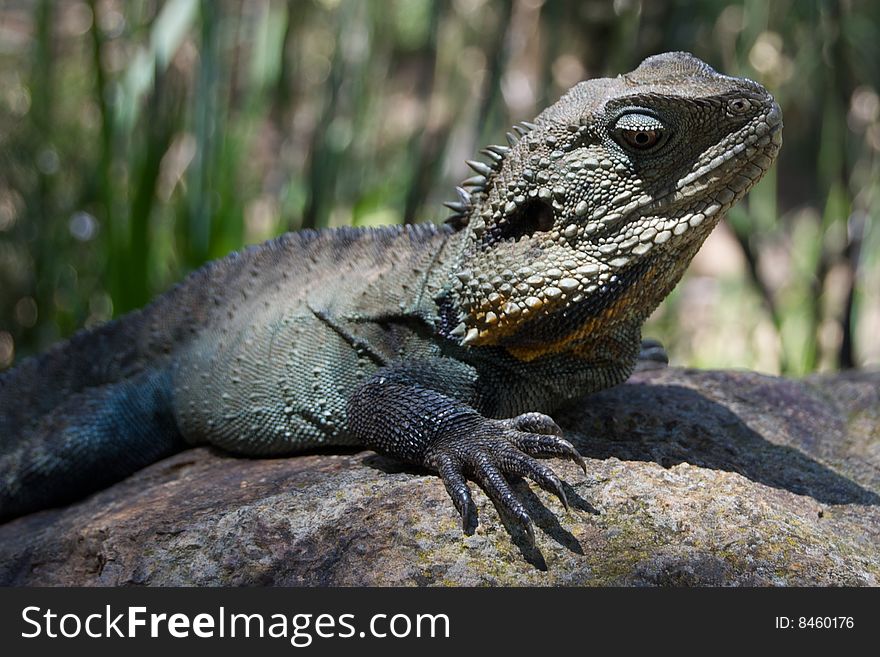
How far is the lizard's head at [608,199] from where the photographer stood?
341 centimetres

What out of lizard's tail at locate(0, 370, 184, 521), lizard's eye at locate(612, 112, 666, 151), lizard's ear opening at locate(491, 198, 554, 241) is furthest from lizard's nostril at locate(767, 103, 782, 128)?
lizard's tail at locate(0, 370, 184, 521)

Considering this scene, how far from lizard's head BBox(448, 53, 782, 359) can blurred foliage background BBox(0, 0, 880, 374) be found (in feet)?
11.7

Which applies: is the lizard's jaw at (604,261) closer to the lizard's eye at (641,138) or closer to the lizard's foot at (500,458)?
the lizard's eye at (641,138)

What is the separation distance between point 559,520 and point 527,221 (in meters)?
1.21

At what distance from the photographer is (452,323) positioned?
3.95 meters

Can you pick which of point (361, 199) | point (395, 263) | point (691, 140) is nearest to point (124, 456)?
point (395, 263)

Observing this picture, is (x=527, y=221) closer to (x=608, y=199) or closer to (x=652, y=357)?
(x=608, y=199)

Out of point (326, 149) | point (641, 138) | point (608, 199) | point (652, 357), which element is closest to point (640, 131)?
point (641, 138)

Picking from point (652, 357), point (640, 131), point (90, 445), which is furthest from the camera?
point (652, 357)

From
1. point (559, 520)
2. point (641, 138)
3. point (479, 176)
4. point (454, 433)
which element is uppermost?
point (641, 138)

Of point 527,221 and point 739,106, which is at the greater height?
point 739,106

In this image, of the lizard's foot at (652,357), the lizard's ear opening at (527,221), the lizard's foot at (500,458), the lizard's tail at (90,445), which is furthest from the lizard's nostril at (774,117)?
the lizard's tail at (90,445)

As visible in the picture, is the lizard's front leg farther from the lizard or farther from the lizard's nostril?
the lizard's nostril

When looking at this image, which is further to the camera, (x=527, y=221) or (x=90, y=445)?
(x=90, y=445)
